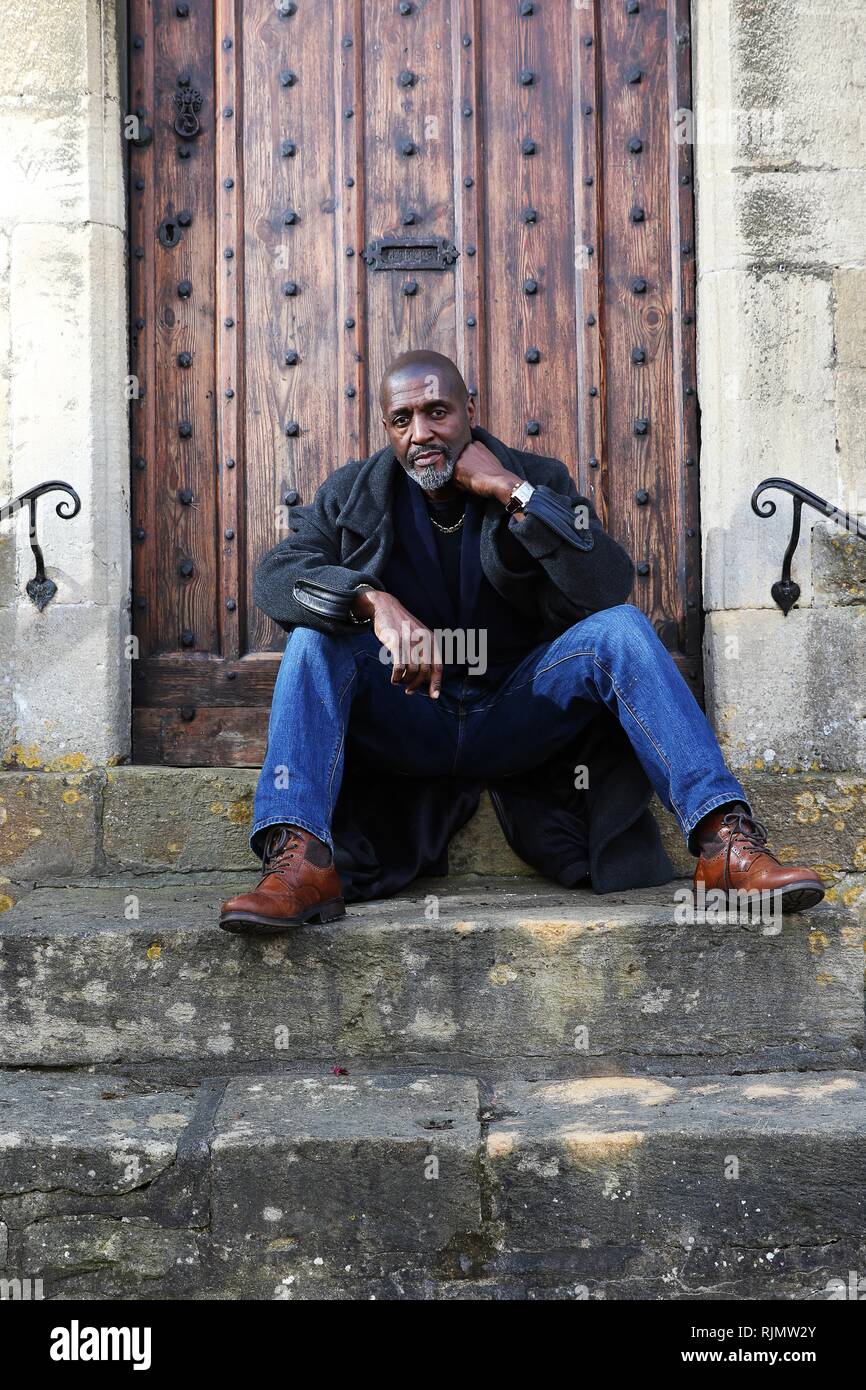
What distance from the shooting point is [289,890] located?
101 inches

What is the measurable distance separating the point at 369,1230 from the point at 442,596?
1.48 m

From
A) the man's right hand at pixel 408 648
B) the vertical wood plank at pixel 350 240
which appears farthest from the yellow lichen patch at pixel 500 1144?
the vertical wood plank at pixel 350 240

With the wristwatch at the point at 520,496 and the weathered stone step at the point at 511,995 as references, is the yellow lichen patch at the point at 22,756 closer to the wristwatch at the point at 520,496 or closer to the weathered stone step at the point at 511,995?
the weathered stone step at the point at 511,995

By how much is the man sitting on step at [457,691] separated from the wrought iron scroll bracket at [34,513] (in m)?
0.64

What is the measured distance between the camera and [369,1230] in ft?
7.06

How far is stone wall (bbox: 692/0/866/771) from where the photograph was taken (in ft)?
10.8

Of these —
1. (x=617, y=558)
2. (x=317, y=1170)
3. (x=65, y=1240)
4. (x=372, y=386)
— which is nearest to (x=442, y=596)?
(x=617, y=558)

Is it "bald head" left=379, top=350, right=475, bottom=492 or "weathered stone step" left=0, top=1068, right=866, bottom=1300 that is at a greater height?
"bald head" left=379, top=350, right=475, bottom=492

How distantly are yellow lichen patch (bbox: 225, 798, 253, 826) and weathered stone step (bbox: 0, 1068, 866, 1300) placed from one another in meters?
1.15

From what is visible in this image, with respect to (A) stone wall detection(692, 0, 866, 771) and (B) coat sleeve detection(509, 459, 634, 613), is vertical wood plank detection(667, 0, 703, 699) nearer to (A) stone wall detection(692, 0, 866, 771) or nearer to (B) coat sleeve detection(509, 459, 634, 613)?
(A) stone wall detection(692, 0, 866, 771)

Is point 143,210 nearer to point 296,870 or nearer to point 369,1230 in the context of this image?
point 296,870

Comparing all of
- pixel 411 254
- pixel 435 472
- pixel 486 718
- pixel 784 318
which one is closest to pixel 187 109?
pixel 411 254

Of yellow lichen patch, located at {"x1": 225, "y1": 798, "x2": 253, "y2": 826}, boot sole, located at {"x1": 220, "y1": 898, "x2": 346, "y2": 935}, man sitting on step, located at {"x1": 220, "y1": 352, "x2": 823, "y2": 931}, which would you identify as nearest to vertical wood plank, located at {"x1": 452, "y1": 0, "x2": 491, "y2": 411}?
man sitting on step, located at {"x1": 220, "y1": 352, "x2": 823, "y2": 931}

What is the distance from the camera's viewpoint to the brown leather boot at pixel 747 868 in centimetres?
245
